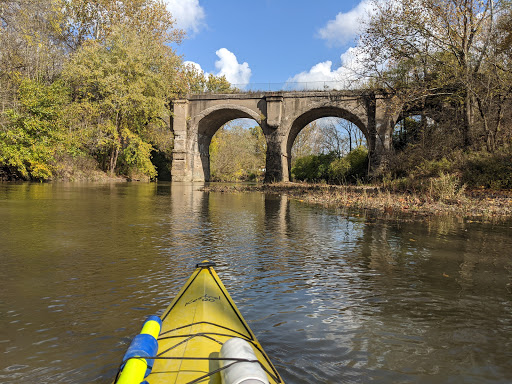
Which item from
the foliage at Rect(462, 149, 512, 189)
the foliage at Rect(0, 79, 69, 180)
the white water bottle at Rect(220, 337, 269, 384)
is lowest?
the white water bottle at Rect(220, 337, 269, 384)

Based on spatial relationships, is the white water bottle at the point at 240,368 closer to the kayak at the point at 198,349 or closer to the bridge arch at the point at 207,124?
the kayak at the point at 198,349

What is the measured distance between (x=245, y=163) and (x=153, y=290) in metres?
44.9

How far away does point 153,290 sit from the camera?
3.69 m

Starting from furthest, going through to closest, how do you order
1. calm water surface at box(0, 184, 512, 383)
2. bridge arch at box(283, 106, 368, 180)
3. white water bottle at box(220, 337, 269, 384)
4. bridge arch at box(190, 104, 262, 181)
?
bridge arch at box(190, 104, 262, 181), bridge arch at box(283, 106, 368, 180), calm water surface at box(0, 184, 512, 383), white water bottle at box(220, 337, 269, 384)

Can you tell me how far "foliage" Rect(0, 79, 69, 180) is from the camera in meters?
20.3

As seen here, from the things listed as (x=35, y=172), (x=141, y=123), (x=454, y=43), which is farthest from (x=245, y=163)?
(x=454, y=43)

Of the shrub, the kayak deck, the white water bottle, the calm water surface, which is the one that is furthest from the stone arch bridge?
the white water bottle

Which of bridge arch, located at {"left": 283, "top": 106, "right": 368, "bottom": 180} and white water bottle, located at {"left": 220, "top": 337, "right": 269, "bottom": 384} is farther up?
bridge arch, located at {"left": 283, "top": 106, "right": 368, "bottom": 180}

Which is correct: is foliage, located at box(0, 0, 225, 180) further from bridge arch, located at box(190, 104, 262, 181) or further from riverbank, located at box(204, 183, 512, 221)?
riverbank, located at box(204, 183, 512, 221)

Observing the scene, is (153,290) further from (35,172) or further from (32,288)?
(35,172)

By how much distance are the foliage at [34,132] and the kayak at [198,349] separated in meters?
21.2

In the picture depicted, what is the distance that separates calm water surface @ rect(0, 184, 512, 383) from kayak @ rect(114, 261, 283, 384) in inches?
16.8

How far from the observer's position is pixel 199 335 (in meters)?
2.05

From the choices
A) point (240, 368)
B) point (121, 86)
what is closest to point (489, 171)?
point (240, 368)
